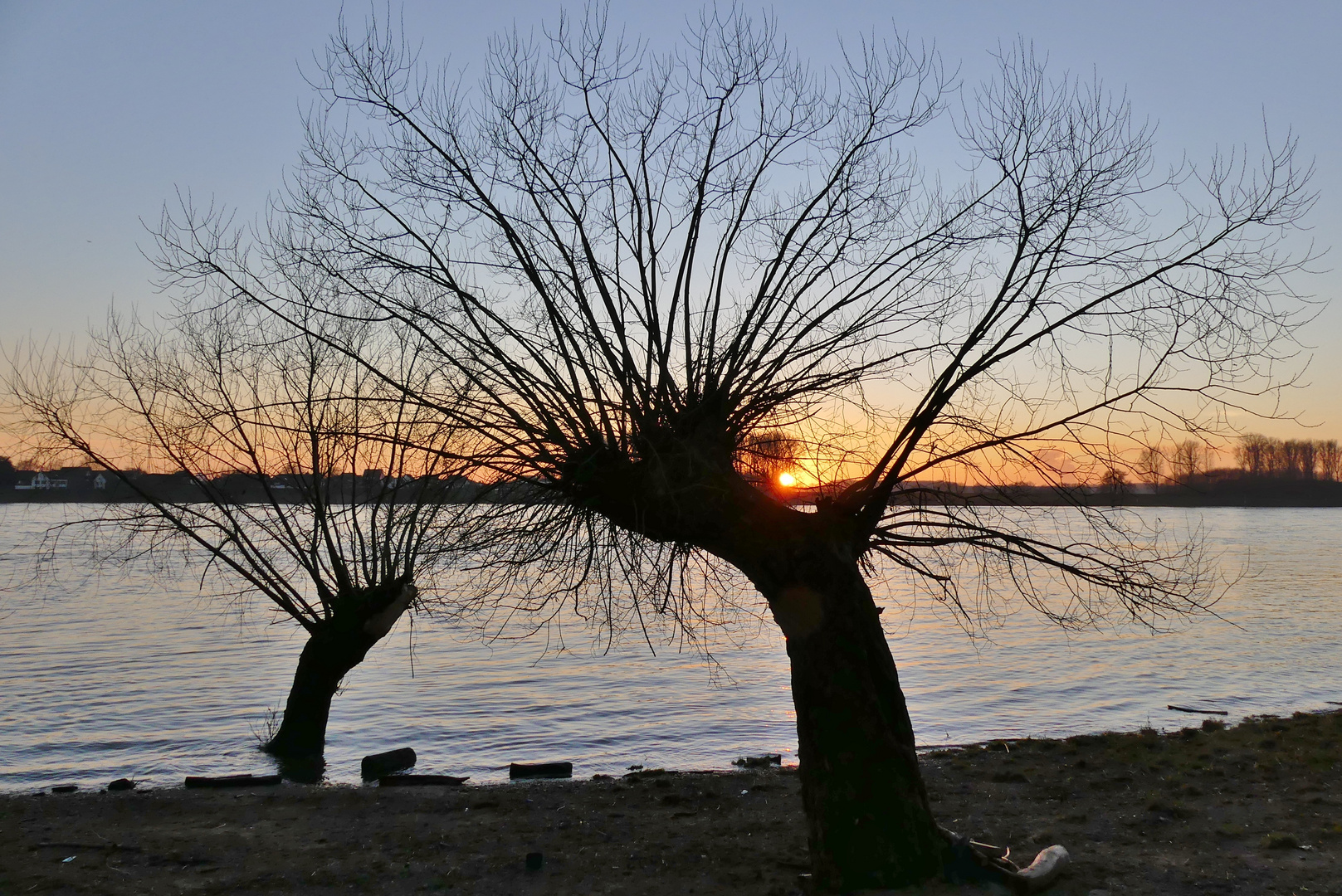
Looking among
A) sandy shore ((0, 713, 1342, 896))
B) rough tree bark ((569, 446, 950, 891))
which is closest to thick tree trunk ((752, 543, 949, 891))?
rough tree bark ((569, 446, 950, 891))

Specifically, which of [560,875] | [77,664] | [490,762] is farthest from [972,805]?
[77,664]

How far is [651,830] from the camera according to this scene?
886 centimetres

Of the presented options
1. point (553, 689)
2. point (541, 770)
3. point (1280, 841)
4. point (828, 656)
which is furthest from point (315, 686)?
point (1280, 841)

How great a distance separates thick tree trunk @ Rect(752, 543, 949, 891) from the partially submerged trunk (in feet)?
23.5

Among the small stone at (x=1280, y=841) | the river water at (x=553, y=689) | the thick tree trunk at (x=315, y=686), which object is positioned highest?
the thick tree trunk at (x=315, y=686)

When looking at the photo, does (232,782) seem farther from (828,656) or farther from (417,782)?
(828,656)

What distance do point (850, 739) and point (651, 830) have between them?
3146mm

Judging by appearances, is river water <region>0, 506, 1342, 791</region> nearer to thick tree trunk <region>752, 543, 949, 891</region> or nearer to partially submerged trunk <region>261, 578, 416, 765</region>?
partially submerged trunk <region>261, 578, 416, 765</region>

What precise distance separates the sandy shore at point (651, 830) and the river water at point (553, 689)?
192cm

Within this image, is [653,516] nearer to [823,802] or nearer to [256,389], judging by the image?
[823,802]

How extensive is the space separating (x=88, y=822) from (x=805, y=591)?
7.57 meters

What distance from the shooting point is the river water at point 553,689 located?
16484 millimetres

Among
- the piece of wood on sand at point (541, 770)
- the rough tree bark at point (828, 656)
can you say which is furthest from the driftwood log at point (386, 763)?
the rough tree bark at point (828, 656)

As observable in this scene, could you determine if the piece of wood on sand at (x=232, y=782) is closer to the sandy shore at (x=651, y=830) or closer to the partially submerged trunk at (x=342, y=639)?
the sandy shore at (x=651, y=830)
